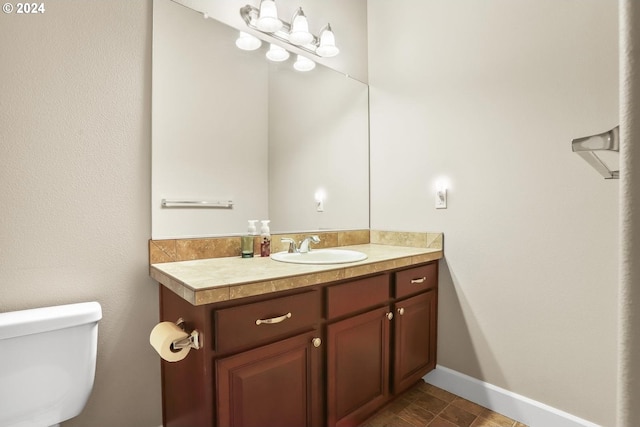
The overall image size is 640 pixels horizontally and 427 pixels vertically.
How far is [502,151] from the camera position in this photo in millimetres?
1627

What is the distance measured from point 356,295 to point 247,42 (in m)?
1.39

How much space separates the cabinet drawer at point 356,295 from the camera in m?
1.30

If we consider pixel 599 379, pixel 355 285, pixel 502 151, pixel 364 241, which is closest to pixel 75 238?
pixel 355 285

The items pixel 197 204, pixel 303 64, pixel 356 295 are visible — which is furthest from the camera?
pixel 303 64

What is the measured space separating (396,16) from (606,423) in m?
2.39

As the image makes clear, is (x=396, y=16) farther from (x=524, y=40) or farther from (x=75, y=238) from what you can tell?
(x=75, y=238)

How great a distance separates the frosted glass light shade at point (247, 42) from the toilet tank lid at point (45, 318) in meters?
1.36

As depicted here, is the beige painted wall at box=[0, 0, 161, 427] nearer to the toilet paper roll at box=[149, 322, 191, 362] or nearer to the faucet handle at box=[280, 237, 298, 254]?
the toilet paper roll at box=[149, 322, 191, 362]

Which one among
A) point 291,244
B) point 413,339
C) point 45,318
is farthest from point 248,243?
point 413,339

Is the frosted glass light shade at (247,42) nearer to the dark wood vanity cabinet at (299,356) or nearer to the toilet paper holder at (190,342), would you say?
the dark wood vanity cabinet at (299,356)

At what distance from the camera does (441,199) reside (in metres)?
1.85

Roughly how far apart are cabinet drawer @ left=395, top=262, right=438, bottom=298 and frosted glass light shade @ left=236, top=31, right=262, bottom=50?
4.57 ft

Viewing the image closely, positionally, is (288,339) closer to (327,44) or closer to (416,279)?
(416,279)

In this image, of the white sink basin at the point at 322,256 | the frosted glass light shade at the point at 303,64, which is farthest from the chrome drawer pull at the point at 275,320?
the frosted glass light shade at the point at 303,64
